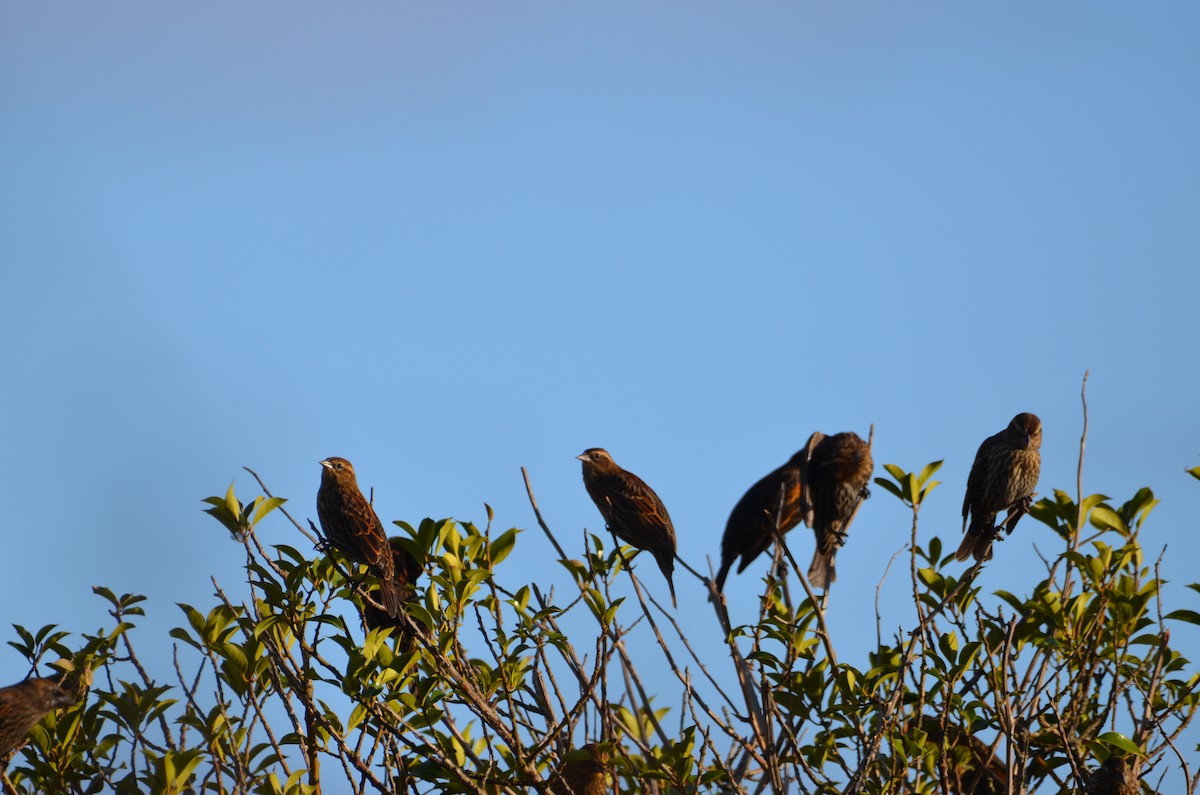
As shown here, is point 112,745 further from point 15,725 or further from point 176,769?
point 176,769

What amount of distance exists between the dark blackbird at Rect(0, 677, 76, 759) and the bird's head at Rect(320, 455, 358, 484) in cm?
255

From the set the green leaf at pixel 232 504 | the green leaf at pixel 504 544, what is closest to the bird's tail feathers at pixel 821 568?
the green leaf at pixel 504 544

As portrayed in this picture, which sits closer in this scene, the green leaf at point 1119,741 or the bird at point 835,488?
the green leaf at point 1119,741

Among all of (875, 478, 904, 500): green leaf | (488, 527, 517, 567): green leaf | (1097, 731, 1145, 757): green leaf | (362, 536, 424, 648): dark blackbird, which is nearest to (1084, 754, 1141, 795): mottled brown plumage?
(1097, 731, 1145, 757): green leaf

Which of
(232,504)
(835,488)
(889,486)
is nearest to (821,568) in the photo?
(835,488)

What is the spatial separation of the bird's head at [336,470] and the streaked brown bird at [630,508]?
2.04 meters

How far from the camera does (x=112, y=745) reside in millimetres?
5176

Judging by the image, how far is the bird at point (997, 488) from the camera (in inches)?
306

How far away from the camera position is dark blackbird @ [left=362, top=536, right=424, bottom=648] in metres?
5.75

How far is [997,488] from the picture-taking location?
777cm

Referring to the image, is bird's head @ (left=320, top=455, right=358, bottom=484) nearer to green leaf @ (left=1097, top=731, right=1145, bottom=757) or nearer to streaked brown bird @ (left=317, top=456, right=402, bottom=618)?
streaked brown bird @ (left=317, top=456, right=402, bottom=618)

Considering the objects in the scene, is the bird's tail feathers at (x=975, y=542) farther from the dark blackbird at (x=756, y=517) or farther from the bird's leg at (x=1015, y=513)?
the dark blackbird at (x=756, y=517)

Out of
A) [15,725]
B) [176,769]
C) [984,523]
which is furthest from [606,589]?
[984,523]

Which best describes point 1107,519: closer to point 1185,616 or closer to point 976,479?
point 1185,616
